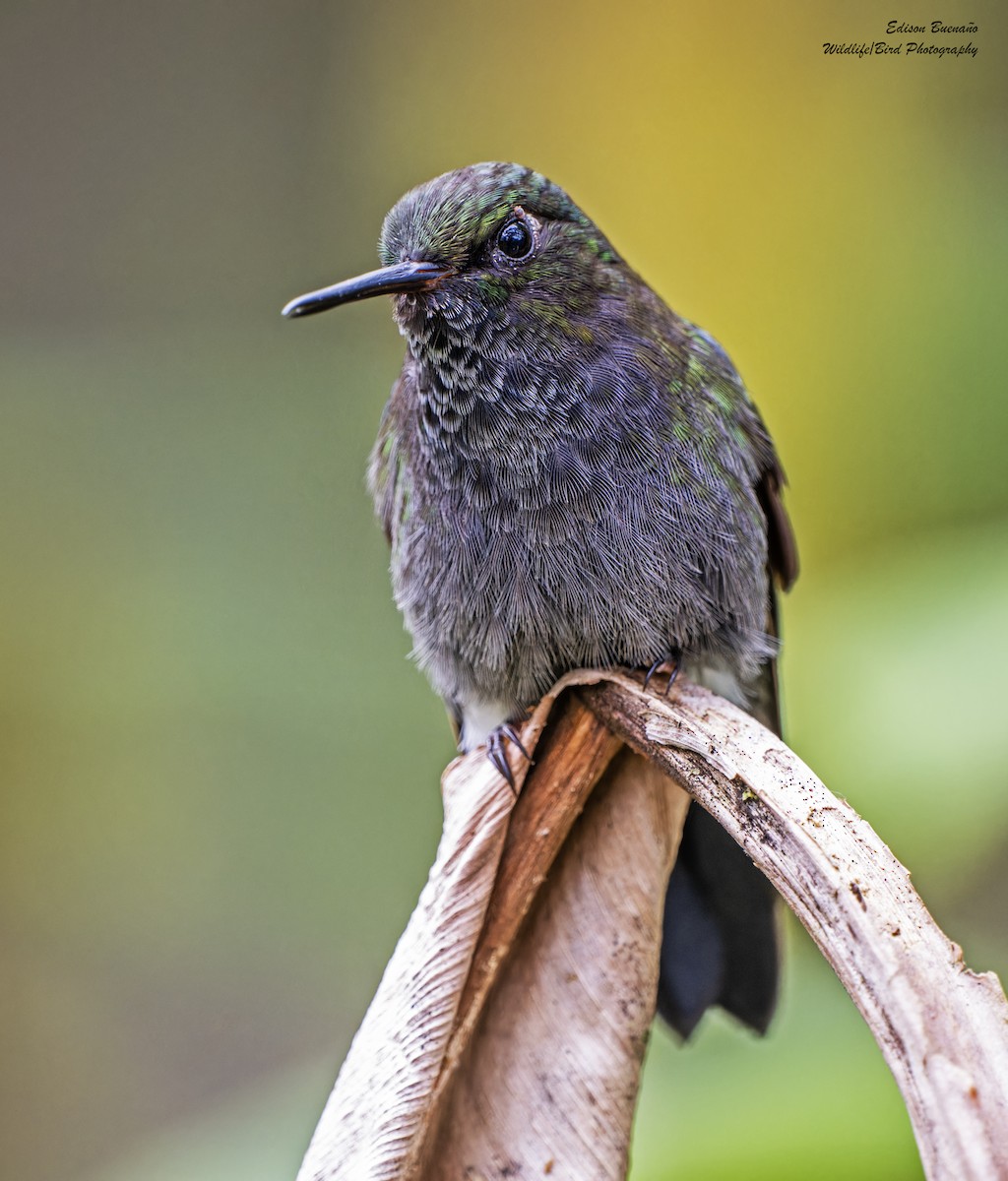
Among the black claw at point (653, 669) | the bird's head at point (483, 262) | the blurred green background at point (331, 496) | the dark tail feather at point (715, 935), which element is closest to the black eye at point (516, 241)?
the bird's head at point (483, 262)

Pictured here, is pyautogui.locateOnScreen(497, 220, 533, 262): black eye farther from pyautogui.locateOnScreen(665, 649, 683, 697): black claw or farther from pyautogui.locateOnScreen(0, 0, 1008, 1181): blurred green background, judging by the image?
pyautogui.locateOnScreen(665, 649, 683, 697): black claw

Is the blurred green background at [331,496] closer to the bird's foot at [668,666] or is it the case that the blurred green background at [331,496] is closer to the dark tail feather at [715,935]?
the dark tail feather at [715,935]

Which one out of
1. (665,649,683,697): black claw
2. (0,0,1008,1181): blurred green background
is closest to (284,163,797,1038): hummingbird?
(665,649,683,697): black claw

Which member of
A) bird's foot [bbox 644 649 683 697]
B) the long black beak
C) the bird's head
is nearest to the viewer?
the long black beak

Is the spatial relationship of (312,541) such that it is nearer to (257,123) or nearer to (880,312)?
(257,123)

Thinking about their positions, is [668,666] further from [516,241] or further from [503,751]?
[516,241]

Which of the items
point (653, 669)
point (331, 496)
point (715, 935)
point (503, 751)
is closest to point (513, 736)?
point (503, 751)
